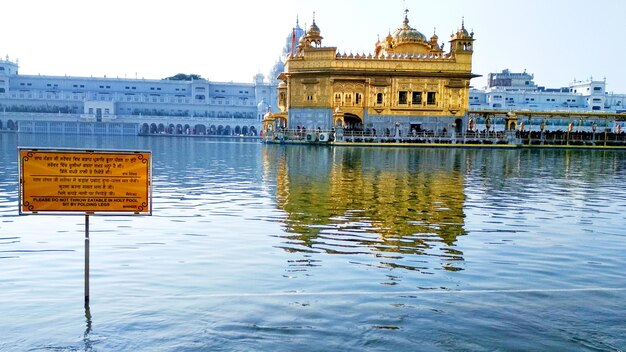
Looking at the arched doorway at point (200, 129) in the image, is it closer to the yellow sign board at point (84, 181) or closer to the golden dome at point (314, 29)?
the golden dome at point (314, 29)

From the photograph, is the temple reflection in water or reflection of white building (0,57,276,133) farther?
reflection of white building (0,57,276,133)

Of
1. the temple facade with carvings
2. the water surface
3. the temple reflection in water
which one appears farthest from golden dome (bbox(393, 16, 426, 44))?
the water surface

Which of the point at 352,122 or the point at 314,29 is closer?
the point at 314,29

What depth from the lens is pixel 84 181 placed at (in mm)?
6785

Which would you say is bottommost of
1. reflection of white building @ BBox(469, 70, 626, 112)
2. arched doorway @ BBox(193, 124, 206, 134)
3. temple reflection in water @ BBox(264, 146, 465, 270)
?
temple reflection in water @ BBox(264, 146, 465, 270)

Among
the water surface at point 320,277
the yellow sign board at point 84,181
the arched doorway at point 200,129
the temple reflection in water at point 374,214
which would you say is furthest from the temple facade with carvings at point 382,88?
the arched doorway at point 200,129

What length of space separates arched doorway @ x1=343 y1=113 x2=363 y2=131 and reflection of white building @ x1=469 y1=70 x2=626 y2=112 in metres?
64.7

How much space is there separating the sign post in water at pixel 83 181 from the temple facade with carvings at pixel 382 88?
196 feet

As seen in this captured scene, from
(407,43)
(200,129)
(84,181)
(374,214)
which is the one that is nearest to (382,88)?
(407,43)

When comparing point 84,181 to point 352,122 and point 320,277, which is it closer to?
point 320,277

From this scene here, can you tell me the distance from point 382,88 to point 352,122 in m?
7.07

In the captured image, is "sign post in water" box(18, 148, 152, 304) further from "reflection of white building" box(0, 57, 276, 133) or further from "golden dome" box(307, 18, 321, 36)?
"reflection of white building" box(0, 57, 276, 133)

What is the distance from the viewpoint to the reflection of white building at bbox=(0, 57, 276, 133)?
125250 mm

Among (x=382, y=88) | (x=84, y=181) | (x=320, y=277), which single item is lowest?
(x=320, y=277)
